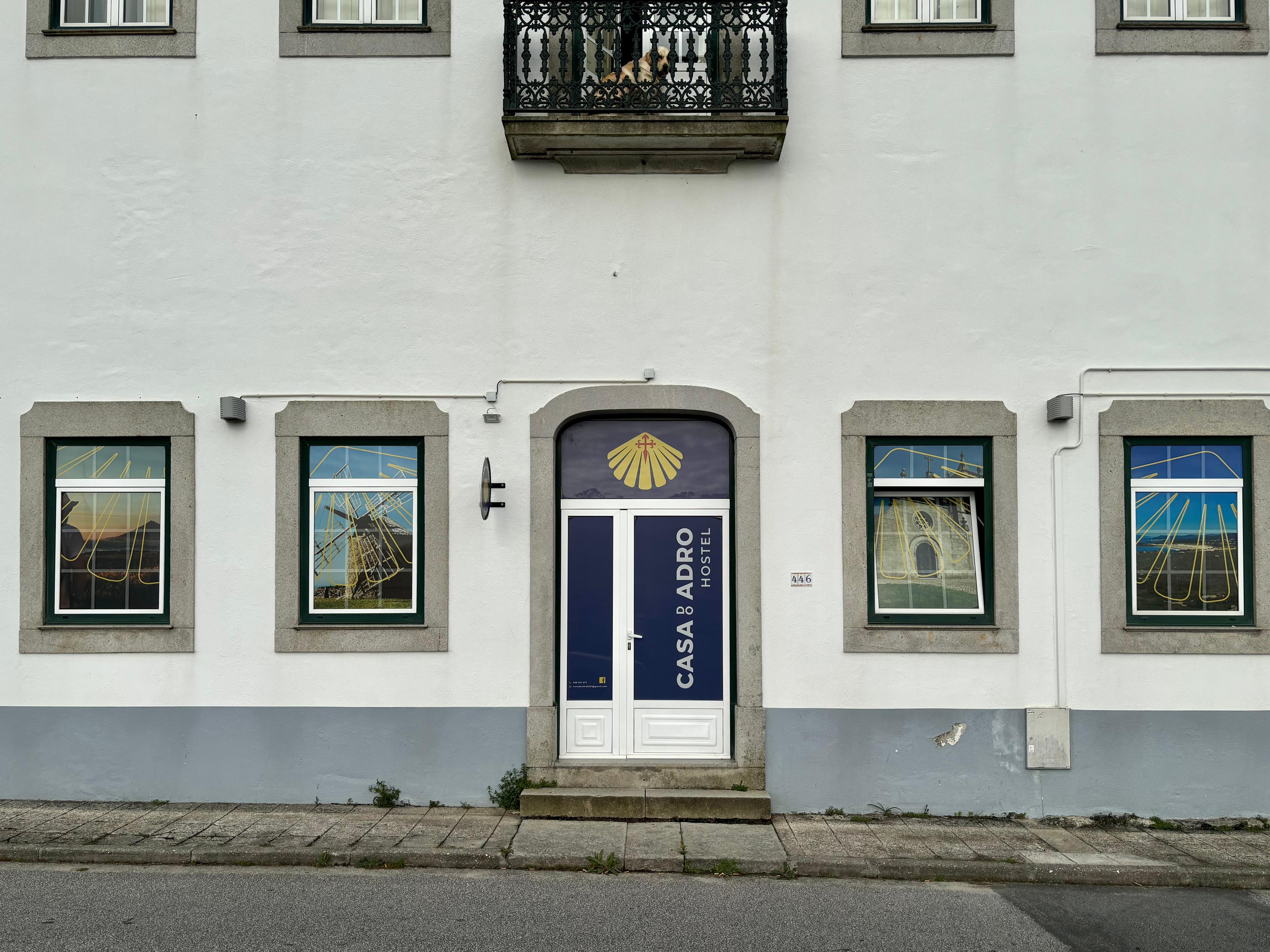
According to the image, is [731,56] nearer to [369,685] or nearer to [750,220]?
[750,220]

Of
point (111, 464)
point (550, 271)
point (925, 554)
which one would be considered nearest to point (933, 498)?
point (925, 554)

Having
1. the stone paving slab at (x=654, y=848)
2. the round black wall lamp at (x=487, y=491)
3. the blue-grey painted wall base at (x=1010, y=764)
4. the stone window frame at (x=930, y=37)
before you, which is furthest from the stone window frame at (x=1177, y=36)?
the stone paving slab at (x=654, y=848)

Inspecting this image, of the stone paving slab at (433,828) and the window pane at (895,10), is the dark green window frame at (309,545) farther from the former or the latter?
the window pane at (895,10)

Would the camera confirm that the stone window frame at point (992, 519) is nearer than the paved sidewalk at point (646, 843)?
No

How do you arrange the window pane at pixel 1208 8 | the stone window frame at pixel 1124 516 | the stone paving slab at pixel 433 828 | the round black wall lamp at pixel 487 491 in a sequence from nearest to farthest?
the stone paving slab at pixel 433 828 → the round black wall lamp at pixel 487 491 → the stone window frame at pixel 1124 516 → the window pane at pixel 1208 8

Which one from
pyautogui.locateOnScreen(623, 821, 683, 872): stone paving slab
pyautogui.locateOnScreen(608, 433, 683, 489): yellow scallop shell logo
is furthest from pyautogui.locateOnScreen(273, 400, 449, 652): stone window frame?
pyautogui.locateOnScreen(623, 821, 683, 872): stone paving slab

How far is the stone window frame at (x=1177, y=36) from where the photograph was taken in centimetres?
736

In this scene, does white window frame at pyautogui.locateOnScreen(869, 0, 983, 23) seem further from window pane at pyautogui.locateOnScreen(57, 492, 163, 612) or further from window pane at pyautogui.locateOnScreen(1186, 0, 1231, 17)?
window pane at pyautogui.locateOnScreen(57, 492, 163, 612)

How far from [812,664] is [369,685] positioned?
11.5 ft

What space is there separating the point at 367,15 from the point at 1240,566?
8.37 metres

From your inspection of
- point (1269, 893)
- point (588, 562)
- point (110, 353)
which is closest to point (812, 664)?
point (588, 562)

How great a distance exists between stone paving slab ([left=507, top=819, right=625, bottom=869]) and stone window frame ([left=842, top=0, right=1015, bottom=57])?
614cm

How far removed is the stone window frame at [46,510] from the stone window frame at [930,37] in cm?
615

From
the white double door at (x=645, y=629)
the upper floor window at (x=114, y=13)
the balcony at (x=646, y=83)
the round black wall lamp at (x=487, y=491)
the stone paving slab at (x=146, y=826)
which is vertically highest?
the upper floor window at (x=114, y=13)
